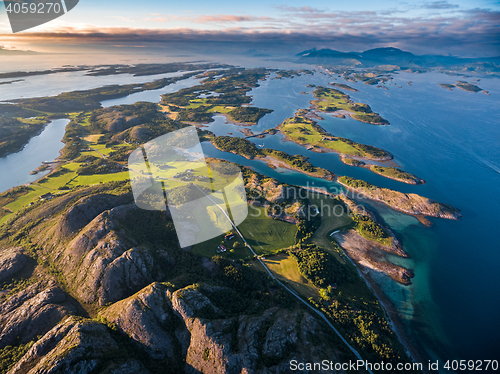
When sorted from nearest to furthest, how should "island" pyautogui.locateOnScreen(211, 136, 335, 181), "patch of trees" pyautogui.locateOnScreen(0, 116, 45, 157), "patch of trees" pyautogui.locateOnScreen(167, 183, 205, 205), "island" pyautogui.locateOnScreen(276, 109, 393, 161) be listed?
"patch of trees" pyautogui.locateOnScreen(167, 183, 205, 205) → "island" pyautogui.locateOnScreen(211, 136, 335, 181) → "patch of trees" pyautogui.locateOnScreen(0, 116, 45, 157) → "island" pyautogui.locateOnScreen(276, 109, 393, 161)

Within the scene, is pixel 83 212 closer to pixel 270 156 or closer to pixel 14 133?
pixel 270 156

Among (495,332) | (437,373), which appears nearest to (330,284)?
(437,373)

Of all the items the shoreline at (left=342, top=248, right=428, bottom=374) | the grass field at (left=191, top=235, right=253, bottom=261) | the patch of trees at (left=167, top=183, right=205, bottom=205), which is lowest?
the shoreline at (left=342, top=248, right=428, bottom=374)

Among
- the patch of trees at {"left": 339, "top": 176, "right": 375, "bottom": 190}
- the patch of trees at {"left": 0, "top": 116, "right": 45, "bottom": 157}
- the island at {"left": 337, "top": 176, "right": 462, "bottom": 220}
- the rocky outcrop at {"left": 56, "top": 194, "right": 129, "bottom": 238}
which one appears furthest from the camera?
the patch of trees at {"left": 0, "top": 116, "right": 45, "bottom": 157}

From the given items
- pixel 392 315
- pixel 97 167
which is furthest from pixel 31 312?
pixel 97 167

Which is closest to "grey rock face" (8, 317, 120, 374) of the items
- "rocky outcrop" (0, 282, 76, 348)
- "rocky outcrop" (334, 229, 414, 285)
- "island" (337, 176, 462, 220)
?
"rocky outcrop" (0, 282, 76, 348)

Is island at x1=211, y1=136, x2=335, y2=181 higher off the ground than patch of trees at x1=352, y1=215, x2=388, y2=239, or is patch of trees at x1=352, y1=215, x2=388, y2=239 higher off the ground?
island at x1=211, y1=136, x2=335, y2=181

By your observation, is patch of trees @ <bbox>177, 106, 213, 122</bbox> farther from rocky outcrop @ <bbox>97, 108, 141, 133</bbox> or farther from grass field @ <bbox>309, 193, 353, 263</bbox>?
grass field @ <bbox>309, 193, 353, 263</bbox>
